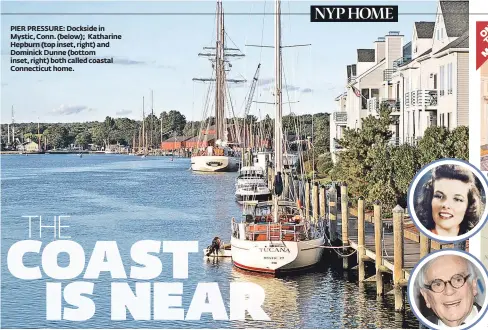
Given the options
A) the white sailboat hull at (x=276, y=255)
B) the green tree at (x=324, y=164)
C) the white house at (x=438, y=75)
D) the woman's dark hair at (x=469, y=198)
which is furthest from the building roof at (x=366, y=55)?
the woman's dark hair at (x=469, y=198)

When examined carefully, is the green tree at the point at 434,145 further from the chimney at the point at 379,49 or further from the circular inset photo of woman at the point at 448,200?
the chimney at the point at 379,49

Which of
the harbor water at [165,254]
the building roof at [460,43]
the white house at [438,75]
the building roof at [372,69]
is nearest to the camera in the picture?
the harbor water at [165,254]

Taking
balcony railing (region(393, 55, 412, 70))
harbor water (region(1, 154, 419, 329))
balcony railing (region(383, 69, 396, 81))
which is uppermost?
balcony railing (region(393, 55, 412, 70))

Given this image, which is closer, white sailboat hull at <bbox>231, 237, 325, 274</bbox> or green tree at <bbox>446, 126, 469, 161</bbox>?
white sailboat hull at <bbox>231, 237, 325, 274</bbox>

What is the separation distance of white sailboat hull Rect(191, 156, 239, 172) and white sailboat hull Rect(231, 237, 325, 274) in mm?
75917

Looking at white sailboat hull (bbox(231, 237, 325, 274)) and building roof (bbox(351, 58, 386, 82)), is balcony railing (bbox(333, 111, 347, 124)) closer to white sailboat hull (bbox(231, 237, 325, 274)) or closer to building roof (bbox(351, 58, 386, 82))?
building roof (bbox(351, 58, 386, 82))

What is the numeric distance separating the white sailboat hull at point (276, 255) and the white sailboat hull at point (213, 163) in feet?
249

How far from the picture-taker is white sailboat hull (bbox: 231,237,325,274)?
3012 centimetres

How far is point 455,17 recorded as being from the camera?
40.8m

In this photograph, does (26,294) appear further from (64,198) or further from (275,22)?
(64,198)

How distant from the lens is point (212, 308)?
2472 centimetres

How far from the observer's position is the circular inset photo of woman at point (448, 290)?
15203 mm

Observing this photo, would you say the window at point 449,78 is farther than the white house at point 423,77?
Yes

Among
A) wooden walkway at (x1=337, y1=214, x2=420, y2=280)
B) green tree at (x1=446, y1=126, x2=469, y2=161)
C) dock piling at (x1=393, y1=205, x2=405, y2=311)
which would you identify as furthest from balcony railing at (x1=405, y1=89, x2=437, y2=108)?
dock piling at (x1=393, y1=205, x2=405, y2=311)
